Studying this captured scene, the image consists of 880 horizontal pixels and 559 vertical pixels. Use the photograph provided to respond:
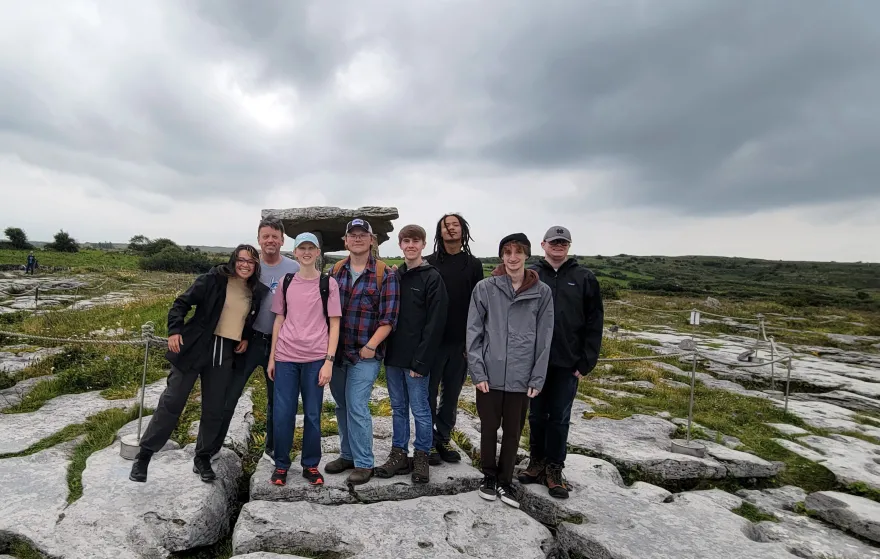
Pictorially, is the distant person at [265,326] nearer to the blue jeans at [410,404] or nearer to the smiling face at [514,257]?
the blue jeans at [410,404]

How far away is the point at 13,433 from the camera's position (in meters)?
4.44

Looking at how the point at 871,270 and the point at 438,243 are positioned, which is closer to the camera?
the point at 438,243

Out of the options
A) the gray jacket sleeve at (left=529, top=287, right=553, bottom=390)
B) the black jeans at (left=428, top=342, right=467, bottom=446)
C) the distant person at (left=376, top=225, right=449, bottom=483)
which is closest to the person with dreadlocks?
the black jeans at (left=428, top=342, right=467, bottom=446)

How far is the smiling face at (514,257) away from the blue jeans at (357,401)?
4.56 ft

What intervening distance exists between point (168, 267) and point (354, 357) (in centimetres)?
4248

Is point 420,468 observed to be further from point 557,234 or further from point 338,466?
point 557,234

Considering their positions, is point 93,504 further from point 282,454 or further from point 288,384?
point 288,384

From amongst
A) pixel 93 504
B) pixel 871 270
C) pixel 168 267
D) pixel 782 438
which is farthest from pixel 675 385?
pixel 871 270

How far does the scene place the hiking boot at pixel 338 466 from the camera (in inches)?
152

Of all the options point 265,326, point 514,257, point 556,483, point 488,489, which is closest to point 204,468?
point 265,326

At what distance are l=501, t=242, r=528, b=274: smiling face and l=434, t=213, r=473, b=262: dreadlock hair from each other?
0.59 metres

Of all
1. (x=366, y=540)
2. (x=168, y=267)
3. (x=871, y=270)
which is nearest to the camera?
(x=366, y=540)

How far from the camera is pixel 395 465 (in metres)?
3.89

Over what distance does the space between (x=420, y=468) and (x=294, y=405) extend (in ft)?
3.94
